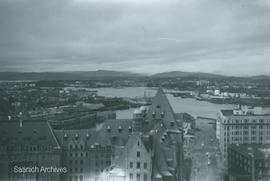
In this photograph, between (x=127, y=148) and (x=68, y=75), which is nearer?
(x=127, y=148)

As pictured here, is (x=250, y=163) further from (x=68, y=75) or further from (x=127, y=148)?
(x=68, y=75)

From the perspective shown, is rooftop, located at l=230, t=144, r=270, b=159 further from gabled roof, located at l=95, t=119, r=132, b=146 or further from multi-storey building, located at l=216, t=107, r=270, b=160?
gabled roof, located at l=95, t=119, r=132, b=146

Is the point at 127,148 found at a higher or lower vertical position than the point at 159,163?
higher

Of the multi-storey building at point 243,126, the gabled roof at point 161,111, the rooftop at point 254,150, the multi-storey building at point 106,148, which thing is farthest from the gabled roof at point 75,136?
the rooftop at point 254,150

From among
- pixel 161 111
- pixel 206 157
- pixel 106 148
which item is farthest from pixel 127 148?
pixel 206 157

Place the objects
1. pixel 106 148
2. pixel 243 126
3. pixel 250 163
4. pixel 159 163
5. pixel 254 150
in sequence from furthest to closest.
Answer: pixel 243 126, pixel 254 150, pixel 250 163, pixel 106 148, pixel 159 163
